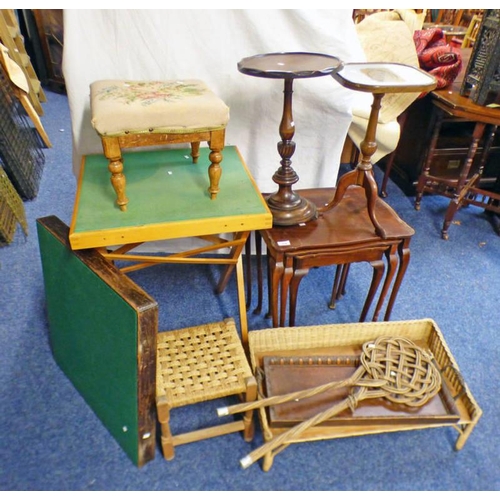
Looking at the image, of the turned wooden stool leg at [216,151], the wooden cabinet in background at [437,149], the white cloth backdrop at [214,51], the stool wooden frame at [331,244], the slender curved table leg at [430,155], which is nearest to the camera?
the turned wooden stool leg at [216,151]

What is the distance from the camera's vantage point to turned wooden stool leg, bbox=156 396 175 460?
1.09 m

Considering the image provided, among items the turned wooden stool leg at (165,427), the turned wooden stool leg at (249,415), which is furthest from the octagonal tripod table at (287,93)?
the turned wooden stool leg at (165,427)

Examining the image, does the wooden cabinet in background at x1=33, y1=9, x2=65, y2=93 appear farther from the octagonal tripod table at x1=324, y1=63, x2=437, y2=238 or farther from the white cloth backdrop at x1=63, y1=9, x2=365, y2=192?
the octagonal tripod table at x1=324, y1=63, x2=437, y2=238

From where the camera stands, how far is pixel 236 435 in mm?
1271

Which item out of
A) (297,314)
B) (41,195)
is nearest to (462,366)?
(297,314)

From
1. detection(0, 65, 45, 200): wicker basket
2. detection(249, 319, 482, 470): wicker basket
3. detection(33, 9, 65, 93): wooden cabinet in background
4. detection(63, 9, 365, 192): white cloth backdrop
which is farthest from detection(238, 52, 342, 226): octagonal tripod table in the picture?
detection(33, 9, 65, 93): wooden cabinet in background

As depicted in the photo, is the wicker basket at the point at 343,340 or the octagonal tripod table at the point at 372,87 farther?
the wicker basket at the point at 343,340

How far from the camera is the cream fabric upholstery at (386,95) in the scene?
6.70 ft

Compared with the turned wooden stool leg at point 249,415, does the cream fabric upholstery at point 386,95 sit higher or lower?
higher

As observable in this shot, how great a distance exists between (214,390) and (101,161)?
0.78m

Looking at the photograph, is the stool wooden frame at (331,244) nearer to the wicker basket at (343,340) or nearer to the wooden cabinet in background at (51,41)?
the wicker basket at (343,340)

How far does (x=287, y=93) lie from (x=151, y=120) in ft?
1.22

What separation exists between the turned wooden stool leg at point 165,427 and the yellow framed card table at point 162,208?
377 mm

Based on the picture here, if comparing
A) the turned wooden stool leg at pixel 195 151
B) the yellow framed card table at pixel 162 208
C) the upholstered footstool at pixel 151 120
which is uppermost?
the upholstered footstool at pixel 151 120
